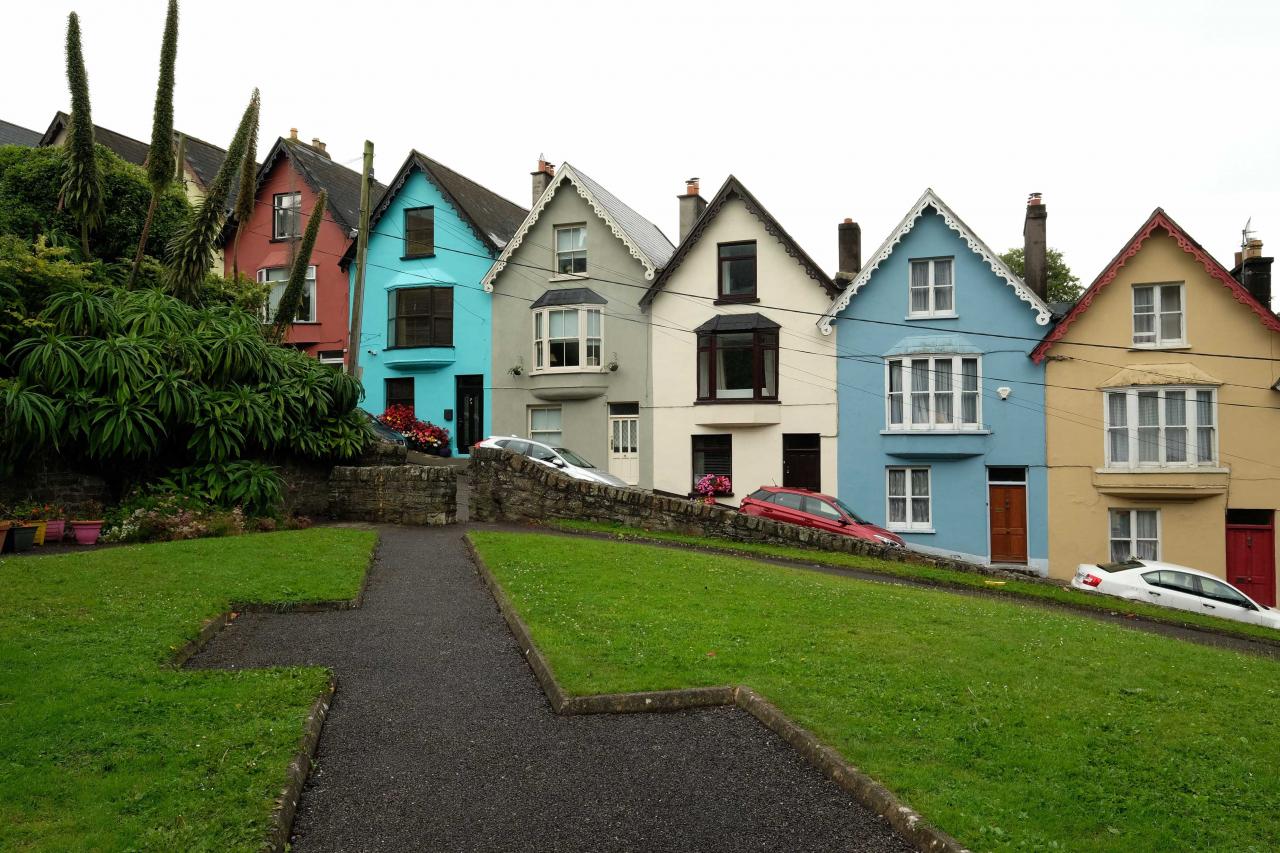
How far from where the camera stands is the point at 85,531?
53.2 feet

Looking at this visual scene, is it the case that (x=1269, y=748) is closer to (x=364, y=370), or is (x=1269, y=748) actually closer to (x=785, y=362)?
(x=785, y=362)

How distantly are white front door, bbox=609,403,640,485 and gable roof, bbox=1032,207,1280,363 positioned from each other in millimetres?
13152

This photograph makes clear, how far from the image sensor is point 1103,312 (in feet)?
88.0

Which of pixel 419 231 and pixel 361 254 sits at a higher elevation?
pixel 419 231

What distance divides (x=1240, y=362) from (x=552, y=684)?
2561 cm

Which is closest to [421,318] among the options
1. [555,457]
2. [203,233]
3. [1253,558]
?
[555,457]

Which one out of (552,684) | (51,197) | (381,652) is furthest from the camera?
(51,197)

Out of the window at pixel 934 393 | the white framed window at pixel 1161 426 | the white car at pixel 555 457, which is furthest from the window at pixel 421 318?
the white framed window at pixel 1161 426

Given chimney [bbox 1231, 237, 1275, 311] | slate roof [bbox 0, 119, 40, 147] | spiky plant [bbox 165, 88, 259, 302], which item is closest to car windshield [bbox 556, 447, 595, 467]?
spiky plant [bbox 165, 88, 259, 302]

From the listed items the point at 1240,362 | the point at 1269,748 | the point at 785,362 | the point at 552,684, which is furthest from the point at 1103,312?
the point at 552,684

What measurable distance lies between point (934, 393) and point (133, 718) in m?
25.3

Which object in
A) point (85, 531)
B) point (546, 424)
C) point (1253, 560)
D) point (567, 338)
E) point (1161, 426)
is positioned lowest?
point (1253, 560)

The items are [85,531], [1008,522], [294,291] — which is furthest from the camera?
[1008,522]

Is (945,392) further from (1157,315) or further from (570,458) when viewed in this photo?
(570,458)
